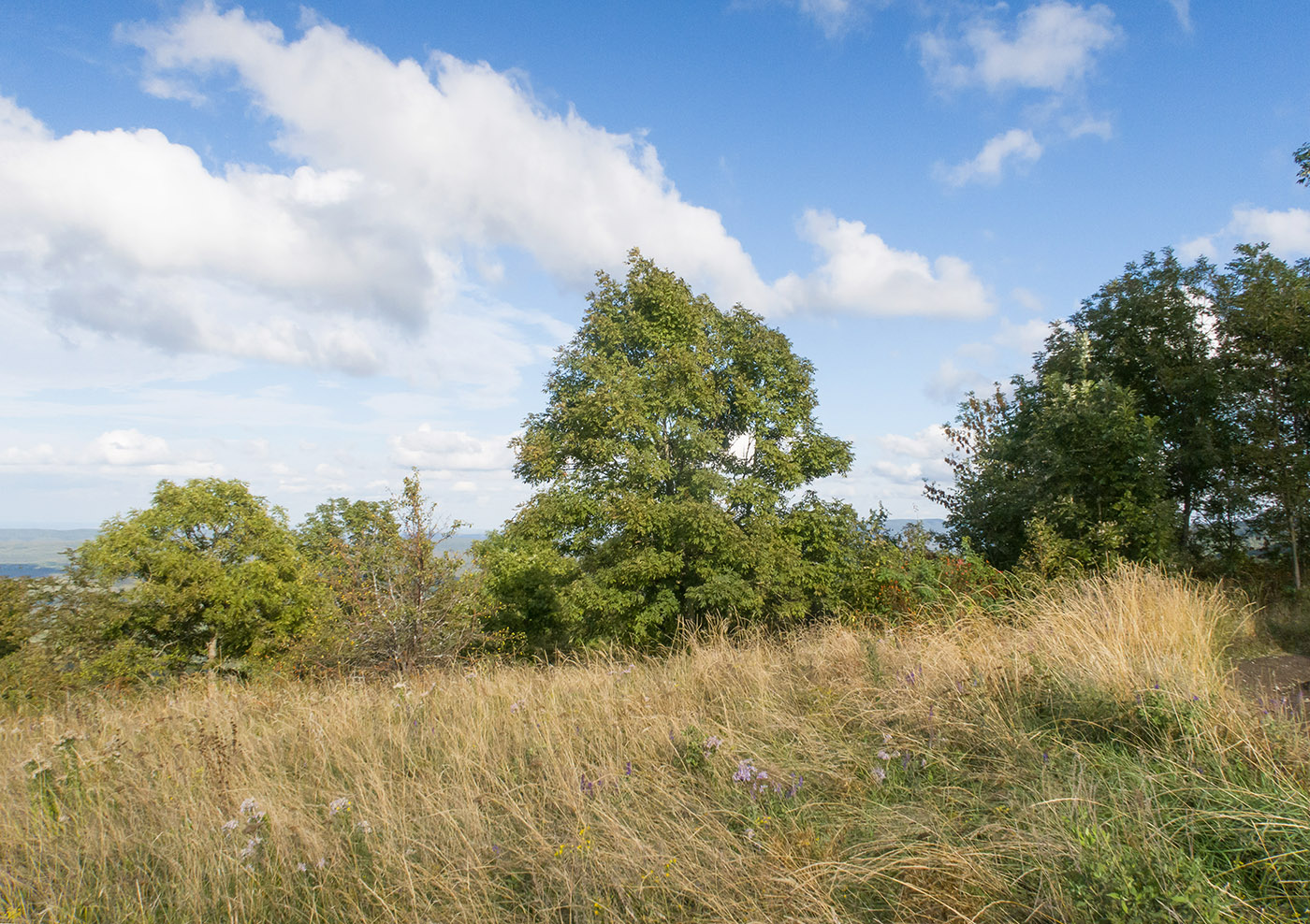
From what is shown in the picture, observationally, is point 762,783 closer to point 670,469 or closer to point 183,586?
point 670,469

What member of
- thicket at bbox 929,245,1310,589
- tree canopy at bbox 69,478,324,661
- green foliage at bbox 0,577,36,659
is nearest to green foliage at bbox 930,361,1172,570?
thicket at bbox 929,245,1310,589

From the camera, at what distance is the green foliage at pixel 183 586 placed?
15.7 metres

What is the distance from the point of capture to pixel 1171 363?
1678 cm

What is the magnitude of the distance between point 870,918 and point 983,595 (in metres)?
7.12

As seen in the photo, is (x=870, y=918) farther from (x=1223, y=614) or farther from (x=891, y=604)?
(x=1223, y=614)

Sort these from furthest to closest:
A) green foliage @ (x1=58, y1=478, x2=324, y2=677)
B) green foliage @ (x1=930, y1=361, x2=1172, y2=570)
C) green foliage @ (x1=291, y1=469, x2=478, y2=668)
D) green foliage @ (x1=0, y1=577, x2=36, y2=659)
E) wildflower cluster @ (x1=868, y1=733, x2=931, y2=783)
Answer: green foliage @ (x1=0, y1=577, x2=36, y2=659), green foliage @ (x1=58, y1=478, x2=324, y2=677), green foliage @ (x1=930, y1=361, x2=1172, y2=570), green foliage @ (x1=291, y1=469, x2=478, y2=668), wildflower cluster @ (x1=868, y1=733, x2=931, y2=783)

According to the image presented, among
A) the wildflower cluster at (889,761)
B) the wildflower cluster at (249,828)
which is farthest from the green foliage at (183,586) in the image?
the wildflower cluster at (889,761)

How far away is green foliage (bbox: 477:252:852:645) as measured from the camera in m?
13.8

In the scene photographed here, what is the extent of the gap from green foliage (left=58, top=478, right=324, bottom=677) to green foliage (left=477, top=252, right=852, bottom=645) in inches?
259

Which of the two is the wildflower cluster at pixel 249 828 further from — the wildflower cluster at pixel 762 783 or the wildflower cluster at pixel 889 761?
the wildflower cluster at pixel 889 761

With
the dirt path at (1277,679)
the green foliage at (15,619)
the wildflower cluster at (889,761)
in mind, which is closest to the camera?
the wildflower cluster at (889,761)

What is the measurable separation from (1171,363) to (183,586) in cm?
2436

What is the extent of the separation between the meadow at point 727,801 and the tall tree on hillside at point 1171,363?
44.9ft

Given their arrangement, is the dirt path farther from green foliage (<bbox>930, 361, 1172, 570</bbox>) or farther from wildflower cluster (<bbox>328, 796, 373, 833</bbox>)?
wildflower cluster (<bbox>328, 796, 373, 833</bbox>)
